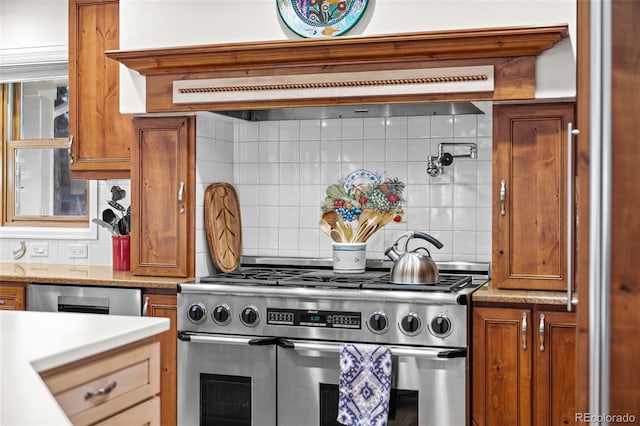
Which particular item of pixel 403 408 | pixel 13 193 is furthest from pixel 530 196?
pixel 13 193

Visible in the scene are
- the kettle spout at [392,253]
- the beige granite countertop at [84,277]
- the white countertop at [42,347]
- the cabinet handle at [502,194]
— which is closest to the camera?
the white countertop at [42,347]

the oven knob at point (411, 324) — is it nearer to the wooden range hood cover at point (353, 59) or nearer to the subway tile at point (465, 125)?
the wooden range hood cover at point (353, 59)

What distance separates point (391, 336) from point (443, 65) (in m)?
1.15

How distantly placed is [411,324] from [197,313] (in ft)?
3.22

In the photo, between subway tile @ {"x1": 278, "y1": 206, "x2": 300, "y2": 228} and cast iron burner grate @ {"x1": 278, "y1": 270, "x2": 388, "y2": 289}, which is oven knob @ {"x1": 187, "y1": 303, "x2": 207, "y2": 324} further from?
subway tile @ {"x1": 278, "y1": 206, "x2": 300, "y2": 228}

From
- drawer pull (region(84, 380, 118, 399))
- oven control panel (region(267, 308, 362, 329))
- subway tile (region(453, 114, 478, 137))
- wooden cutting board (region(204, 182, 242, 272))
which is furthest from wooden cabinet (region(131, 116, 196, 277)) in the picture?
drawer pull (region(84, 380, 118, 399))

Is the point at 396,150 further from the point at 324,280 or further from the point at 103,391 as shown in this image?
the point at 103,391

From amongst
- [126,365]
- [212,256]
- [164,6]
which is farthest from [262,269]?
[126,365]

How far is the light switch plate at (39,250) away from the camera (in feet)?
16.3

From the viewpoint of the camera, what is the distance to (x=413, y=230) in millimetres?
4145

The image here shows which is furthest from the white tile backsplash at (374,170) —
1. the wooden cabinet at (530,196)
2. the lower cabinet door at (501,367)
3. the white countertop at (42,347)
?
the white countertop at (42,347)

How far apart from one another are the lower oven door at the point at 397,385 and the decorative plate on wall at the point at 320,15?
137 centimetres

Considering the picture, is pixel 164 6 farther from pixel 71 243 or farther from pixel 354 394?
pixel 354 394

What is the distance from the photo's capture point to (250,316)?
363 cm
